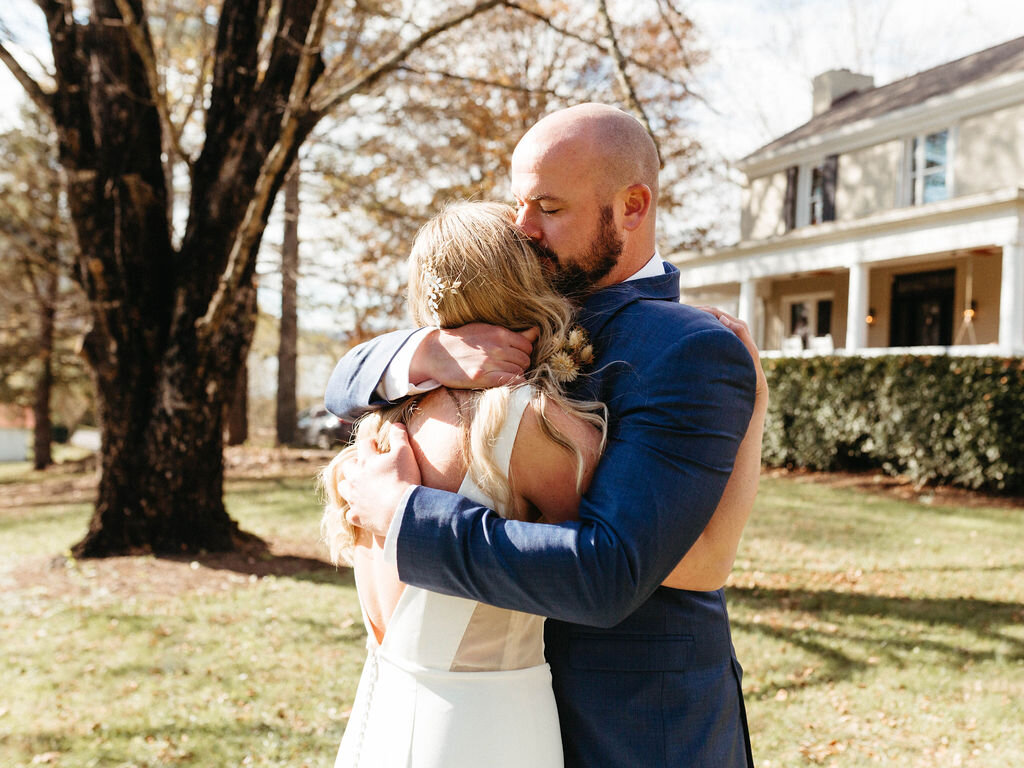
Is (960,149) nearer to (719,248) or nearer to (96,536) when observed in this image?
(719,248)

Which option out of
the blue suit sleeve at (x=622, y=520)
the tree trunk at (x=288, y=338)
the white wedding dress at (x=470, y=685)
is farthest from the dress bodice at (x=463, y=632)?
the tree trunk at (x=288, y=338)

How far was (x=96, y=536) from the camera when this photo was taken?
8.24 meters

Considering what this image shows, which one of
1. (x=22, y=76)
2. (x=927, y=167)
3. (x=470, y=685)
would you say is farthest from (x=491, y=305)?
(x=927, y=167)

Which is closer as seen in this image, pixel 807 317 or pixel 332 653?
pixel 332 653

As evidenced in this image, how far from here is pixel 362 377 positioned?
1869 millimetres

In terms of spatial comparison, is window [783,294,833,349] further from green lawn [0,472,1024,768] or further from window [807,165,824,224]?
green lawn [0,472,1024,768]

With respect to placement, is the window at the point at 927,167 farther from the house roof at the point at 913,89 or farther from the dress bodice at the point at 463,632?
the dress bodice at the point at 463,632

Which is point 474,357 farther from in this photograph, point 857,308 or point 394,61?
point 857,308

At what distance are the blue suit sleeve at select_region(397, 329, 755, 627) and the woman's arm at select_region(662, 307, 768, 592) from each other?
0.17m

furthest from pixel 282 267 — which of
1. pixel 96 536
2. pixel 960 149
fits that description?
pixel 960 149

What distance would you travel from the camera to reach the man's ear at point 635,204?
5.91 ft

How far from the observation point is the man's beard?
179cm

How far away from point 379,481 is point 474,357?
307 mm

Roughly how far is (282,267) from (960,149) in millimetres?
14820
